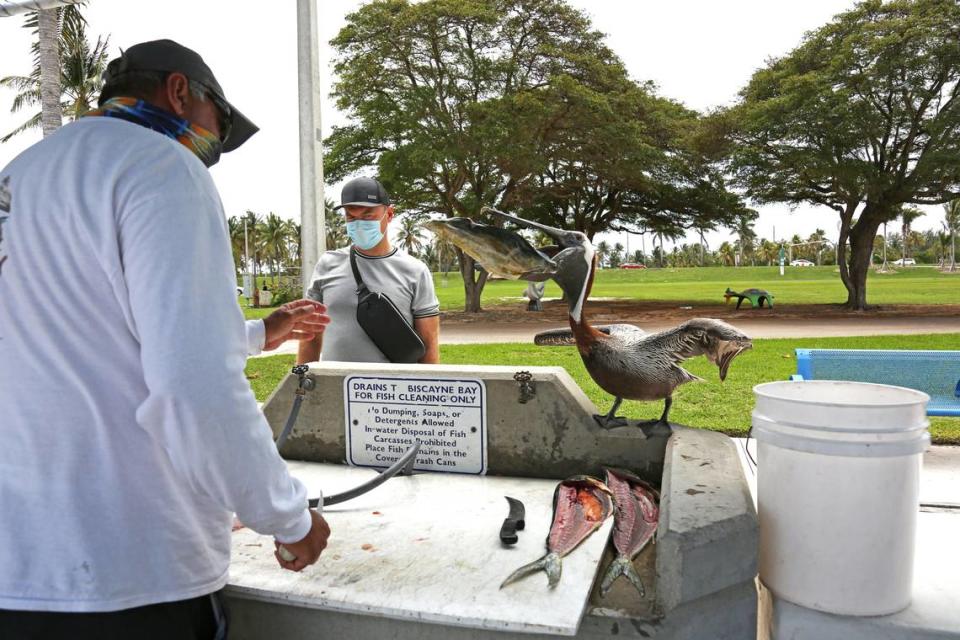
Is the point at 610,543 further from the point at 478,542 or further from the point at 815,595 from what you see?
the point at 815,595

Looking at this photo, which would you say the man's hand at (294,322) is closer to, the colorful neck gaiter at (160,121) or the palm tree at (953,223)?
the colorful neck gaiter at (160,121)

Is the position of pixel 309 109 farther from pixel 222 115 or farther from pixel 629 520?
pixel 629 520

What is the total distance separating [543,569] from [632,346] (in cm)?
109

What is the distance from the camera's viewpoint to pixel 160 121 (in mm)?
1348

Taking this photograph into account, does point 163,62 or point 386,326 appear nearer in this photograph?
point 163,62

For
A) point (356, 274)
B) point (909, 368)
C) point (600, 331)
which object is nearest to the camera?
point (600, 331)

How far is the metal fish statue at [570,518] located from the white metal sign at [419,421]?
447mm

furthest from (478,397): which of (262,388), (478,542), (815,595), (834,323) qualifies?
(834,323)

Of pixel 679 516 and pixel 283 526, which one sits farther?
pixel 679 516

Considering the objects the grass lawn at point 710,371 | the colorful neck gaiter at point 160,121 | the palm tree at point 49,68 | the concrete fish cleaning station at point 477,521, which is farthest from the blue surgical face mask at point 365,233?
the palm tree at point 49,68

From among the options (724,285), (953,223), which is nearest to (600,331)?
(724,285)

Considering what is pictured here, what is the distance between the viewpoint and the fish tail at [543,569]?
168 centimetres

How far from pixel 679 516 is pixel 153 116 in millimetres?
1546

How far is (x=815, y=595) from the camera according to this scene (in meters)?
1.69
